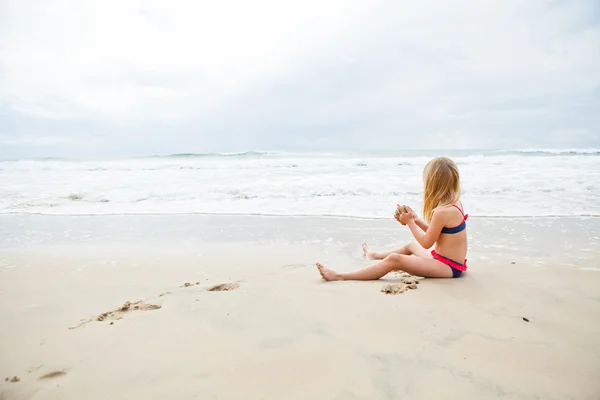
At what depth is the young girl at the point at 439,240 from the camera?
3.28 metres

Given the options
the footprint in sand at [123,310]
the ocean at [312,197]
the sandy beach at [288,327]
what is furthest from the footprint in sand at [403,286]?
the ocean at [312,197]

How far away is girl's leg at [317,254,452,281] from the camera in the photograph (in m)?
3.27

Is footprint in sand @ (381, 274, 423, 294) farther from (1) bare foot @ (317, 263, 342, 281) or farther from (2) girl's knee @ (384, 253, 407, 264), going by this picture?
(1) bare foot @ (317, 263, 342, 281)

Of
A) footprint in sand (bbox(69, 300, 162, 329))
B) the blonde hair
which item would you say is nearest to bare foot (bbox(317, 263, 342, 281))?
the blonde hair

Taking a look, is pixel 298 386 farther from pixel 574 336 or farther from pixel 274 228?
pixel 274 228

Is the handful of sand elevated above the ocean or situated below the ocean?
above

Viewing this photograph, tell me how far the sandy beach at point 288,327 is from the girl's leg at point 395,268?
11 centimetres

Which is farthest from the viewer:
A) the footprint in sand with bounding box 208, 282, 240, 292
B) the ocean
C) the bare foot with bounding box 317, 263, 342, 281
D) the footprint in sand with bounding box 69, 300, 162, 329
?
the ocean

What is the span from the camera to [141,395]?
164cm

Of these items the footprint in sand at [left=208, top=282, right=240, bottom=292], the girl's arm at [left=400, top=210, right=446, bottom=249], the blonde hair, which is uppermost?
the blonde hair

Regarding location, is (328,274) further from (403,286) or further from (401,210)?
(401,210)

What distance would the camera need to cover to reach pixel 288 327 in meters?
2.30

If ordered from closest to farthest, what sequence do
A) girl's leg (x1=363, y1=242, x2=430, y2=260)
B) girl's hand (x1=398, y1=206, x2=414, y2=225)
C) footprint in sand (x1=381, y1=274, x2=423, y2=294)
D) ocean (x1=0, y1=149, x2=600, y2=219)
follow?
footprint in sand (x1=381, y1=274, x2=423, y2=294) → girl's hand (x1=398, y1=206, x2=414, y2=225) → girl's leg (x1=363, y1=242, x2=430, y2=260) → ocean (x1=0, y1=149, x2=600, y2=219)

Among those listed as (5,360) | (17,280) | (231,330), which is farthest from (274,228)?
(5,360)
